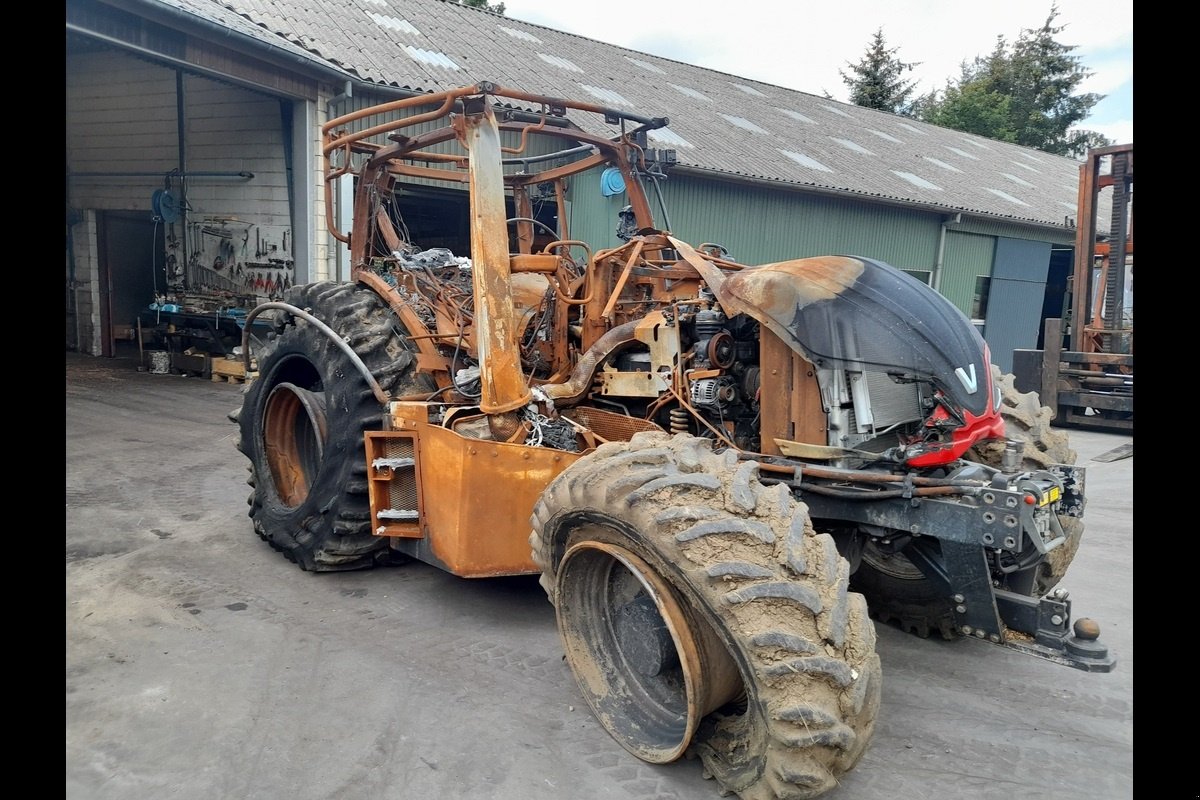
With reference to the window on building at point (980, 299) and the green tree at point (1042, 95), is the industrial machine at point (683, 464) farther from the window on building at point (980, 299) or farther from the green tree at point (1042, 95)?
the green tree at point (1042, 95)

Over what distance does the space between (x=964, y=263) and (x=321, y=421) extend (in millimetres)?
15607

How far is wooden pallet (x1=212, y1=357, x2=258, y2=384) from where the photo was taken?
499 inches

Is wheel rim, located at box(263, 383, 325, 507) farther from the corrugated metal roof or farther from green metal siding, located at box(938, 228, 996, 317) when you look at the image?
green metal siding, located at box(938, 228, 996, 317)

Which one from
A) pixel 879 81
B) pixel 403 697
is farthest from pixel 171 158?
pixel 879 81

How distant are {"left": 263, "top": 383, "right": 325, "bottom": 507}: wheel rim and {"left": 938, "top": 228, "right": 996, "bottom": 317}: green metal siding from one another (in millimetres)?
14461

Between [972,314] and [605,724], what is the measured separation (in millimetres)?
16935

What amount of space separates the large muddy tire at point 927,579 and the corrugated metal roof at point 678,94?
24.3 ft

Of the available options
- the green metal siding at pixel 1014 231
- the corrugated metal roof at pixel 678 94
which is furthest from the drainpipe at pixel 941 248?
the corrugated metal roof at pixel 678 94

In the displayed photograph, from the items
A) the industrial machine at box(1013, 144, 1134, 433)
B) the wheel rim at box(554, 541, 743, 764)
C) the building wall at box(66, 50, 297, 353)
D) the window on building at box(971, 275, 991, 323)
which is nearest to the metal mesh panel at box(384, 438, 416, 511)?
the wheel rim at box(554, 541, 743, 764)

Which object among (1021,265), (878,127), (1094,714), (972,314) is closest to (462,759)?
(1094,714)

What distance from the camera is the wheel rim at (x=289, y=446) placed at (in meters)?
5.64

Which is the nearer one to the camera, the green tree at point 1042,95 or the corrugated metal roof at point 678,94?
the corrugated metal roof at point 678,94

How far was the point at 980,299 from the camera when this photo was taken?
1814cm
